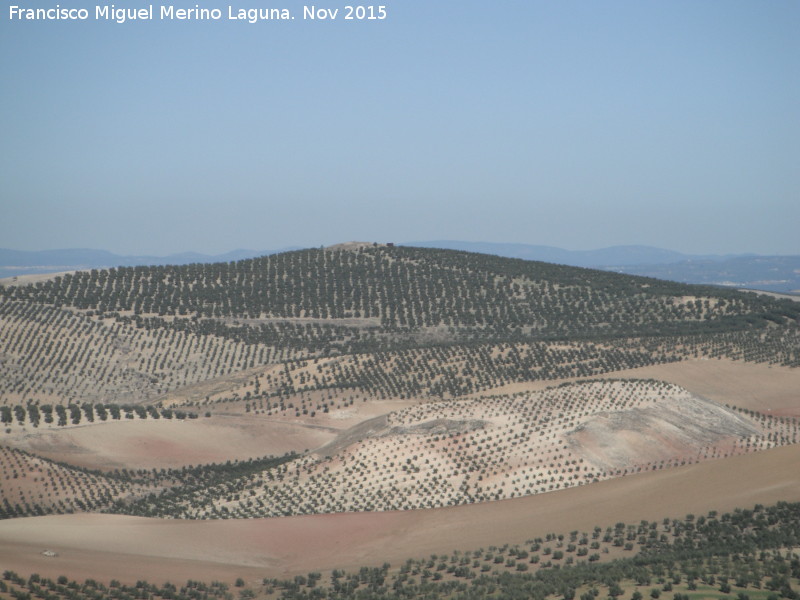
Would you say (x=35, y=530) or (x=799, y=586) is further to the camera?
(x=35, y=530)

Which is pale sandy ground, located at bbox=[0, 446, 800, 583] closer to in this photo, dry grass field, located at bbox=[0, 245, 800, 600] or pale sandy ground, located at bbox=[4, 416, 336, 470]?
dry grass field, located at bbox=[0, 245, 800, 600]

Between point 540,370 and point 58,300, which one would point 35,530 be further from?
point 58,300

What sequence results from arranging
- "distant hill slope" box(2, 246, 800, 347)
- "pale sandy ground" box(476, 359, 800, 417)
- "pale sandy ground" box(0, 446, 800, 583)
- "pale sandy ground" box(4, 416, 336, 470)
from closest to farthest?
"pale sandy ground" box(0, 446, 800, 583) < "pale sandy ground" box(4, 416, 336, 470) < "pale sandy ground" box(476, 359, 800, 417) < "distant hill slope" box(2, 246, 800, 347)

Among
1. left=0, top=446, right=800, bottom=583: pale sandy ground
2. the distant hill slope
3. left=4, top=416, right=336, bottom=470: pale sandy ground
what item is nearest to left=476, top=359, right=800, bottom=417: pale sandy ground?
left=4, top=416, right=336, bottom=470: pale sandy ground

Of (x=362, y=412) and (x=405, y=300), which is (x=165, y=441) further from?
(x=405, y=300)

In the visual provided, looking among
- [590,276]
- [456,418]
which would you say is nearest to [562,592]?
[456,418]

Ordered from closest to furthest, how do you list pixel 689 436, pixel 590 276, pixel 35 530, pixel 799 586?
pixel 799 586 < pixel 35 530 < pixel 689 436 < pixel 590 276
